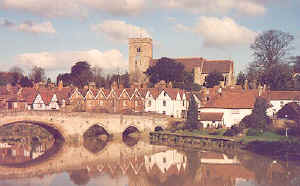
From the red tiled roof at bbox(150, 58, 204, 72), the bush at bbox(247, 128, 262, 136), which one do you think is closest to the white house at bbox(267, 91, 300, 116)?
the bush at bbox(247, 128, 262, 136)

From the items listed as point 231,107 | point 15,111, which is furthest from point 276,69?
point 15,111

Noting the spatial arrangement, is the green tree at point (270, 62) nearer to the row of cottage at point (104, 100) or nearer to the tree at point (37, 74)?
the row of cottage at point (104, 100)

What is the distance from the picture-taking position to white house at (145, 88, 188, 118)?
197 ft

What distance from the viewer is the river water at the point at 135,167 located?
30.5m

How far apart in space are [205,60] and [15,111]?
4999 centimetres

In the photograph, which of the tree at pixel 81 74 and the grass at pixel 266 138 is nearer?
the grass at pixel 266 138

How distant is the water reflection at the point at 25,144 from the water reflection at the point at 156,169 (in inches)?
85.0

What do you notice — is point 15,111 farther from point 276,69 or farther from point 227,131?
point 276,69

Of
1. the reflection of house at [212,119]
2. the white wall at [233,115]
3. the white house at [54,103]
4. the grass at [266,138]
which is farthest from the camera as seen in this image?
the white house at [54,103]

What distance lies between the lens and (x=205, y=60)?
3273 inches

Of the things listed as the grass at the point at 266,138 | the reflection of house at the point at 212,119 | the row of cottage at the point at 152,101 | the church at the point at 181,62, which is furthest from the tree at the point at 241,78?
the grass at the point at 266,138

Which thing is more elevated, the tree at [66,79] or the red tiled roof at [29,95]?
the tree at [66,79]

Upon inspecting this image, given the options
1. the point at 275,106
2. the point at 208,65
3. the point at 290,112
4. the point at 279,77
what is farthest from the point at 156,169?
the point at 208,65

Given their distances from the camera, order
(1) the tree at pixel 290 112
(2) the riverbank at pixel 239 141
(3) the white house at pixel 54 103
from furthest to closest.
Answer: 1. (3) the white house at pixel 54 103
2. (1) the tree at pixel 290 112
3. (2) the riverbank at pixel 239 141
